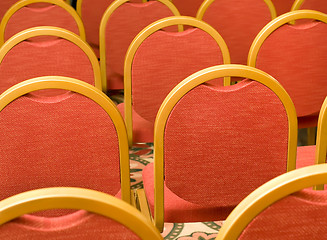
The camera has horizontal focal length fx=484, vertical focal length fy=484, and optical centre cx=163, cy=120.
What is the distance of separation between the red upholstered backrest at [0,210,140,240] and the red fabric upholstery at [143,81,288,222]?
0.74 m

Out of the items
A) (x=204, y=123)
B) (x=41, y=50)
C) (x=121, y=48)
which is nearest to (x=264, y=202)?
(x=204, y=123)

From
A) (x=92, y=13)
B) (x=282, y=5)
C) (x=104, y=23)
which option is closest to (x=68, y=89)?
(x=104, y=23)

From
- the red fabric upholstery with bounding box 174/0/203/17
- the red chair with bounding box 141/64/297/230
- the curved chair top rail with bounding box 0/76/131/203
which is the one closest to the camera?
the curved chair top rail with bounding box 0/76/131/203

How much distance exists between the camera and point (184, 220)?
67.8 inches

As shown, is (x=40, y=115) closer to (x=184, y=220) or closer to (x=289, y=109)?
(x=184, y=220)

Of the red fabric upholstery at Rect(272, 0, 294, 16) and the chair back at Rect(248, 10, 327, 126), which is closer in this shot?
the chair back at Rect(248, 10, 327, 126)

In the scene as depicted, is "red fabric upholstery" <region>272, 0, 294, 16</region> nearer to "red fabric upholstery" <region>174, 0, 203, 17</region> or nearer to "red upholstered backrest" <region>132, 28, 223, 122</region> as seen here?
"red fabric upholstery" <region>174, 0, 203, 17</region>

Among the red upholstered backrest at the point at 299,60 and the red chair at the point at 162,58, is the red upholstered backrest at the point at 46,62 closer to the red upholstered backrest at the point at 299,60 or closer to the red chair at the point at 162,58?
the red chair at the point at 162,58

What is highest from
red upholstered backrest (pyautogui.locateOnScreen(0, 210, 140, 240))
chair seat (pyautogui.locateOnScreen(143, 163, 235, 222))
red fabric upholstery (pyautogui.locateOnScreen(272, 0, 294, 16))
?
red upholstered backrest (pyautogui.locateOnScreen(0, 210, 140, 240))

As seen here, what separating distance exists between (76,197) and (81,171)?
0.71 meters

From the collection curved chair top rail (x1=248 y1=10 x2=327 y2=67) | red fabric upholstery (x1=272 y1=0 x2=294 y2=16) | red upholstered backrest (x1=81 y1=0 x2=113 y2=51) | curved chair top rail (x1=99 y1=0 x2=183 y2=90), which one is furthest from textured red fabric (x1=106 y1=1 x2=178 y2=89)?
red fabric upholstery (x1=272 y1=0 x2=294 y2=16)

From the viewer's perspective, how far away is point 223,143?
156 centimetres

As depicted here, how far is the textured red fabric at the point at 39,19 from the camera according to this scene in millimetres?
Answer: 2812

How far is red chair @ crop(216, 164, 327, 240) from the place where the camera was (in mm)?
840
